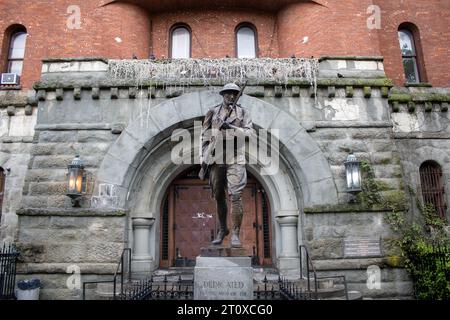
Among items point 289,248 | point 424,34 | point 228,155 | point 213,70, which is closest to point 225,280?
point 228,155

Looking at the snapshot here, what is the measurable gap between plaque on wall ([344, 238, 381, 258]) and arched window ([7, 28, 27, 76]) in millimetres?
11474

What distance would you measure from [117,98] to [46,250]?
3978mm

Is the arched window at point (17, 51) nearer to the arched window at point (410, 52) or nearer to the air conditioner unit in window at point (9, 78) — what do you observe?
the air conditioner unit in window at point (9, 78)

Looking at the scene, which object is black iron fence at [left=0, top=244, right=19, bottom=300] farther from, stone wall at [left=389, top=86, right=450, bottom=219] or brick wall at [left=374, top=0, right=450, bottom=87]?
brick wall at [left=374, top=0, right=450, bottom=87]

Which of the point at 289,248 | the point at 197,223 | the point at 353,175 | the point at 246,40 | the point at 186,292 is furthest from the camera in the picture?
the point at 246,40

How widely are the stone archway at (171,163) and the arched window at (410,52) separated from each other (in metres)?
6.21

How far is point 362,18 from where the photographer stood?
11984 millimetres

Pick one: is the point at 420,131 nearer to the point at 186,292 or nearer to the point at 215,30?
the point at 215,30

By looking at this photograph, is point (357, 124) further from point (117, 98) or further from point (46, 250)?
point (46, 250)

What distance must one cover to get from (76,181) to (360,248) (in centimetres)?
671

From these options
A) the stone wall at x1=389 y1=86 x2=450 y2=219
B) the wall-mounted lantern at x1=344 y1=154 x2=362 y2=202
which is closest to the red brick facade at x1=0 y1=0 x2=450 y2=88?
the stone wall at x1=389 y1=86 x2=450 y2=219

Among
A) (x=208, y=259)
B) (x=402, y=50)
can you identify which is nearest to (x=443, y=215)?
(x=402, y=50)

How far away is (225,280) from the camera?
5844mm
